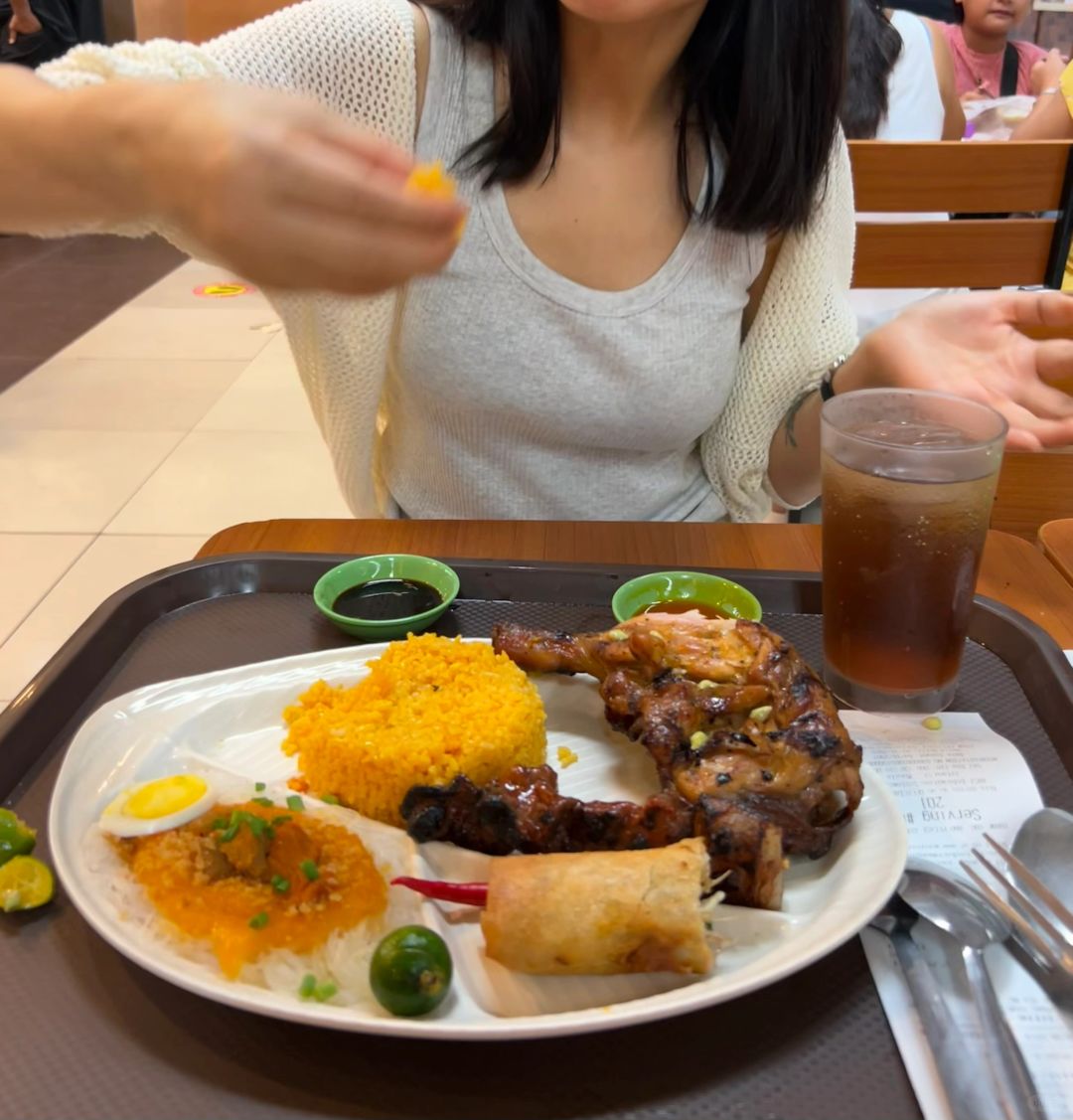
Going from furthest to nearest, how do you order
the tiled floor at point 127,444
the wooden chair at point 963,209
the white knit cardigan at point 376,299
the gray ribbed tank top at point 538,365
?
the tiled floor at point 127,444
the wooden chair at point 963,209
the gray ribbed tank top at point 538,365
the white knit cardigan at point 376,299

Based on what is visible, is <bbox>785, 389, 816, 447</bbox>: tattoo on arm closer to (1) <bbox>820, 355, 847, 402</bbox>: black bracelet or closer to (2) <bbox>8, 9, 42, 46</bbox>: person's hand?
(1) <bbox>820, 355, 847, 402</bbox>: black bracelet

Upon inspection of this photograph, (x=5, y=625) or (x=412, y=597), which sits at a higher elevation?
(x=412, y=597)

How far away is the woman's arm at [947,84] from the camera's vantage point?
2.71 metres

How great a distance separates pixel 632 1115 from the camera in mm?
711

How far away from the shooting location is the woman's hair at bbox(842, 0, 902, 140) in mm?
2281

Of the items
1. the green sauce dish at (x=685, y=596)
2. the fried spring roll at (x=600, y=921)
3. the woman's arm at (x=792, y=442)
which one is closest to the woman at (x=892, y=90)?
the woman's arm at (x=792, y=442)

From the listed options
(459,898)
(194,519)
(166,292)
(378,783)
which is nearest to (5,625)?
(194,519)

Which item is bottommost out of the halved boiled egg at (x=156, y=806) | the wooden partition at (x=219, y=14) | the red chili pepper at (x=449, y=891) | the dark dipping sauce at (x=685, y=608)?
the dark dipping sauce at (x=685, y=608)

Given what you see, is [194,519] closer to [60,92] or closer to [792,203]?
[792,203]

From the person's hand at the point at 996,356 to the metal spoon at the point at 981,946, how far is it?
1.54 feet

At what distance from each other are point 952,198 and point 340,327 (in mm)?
1504

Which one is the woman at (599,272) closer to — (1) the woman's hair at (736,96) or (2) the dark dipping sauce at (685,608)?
(1) the woman's hair at (736,96)

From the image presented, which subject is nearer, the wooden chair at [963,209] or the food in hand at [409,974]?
the food in hand at [409,974]

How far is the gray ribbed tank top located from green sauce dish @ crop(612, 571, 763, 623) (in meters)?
0.38
